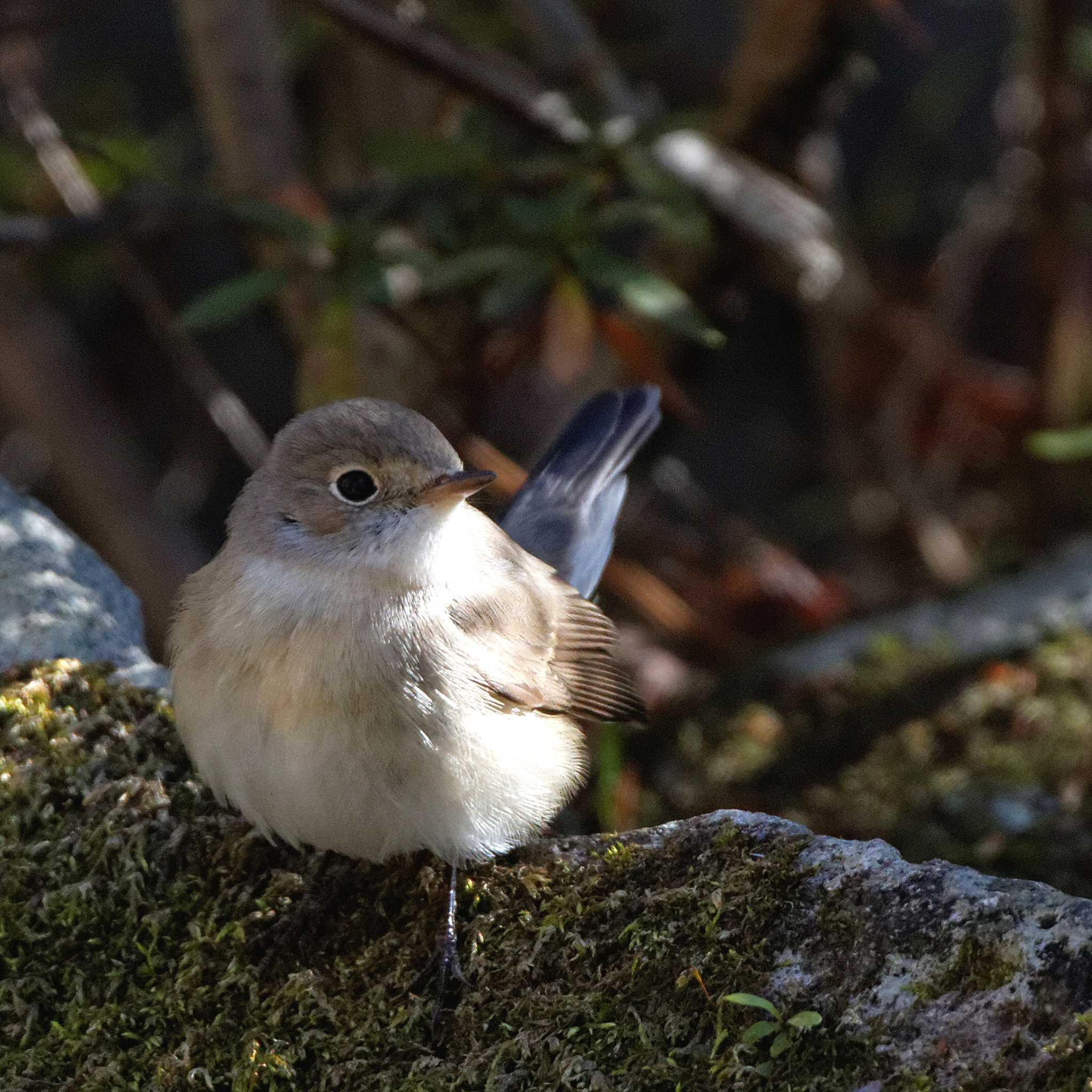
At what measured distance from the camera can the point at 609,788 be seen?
4422 millimetres

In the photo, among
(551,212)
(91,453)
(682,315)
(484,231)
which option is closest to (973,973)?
(682,315)

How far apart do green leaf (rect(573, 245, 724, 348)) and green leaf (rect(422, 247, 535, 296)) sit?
0.19 meters

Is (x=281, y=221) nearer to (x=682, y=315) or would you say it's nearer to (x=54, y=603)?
(x=682, y=315)

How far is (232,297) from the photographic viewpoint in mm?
4168

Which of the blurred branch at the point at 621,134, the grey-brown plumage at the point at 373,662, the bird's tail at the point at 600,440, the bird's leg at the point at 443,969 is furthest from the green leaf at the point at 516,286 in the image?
the bird's leg at the point at 443,969

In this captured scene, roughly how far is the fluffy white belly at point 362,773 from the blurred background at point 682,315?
5.16ft

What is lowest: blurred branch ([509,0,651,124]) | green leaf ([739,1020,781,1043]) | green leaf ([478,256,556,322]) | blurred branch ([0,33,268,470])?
blurred branch ([0,33,268,470])

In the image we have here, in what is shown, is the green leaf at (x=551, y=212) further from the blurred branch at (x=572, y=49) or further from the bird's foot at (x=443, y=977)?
the bird's foot at (x=443, y=977)

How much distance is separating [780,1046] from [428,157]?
3212 mm

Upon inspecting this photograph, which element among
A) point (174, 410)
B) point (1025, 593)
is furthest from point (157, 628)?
point (1025, 593)

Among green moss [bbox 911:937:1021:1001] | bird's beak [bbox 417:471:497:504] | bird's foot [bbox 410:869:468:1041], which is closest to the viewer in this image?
green moss [bbox 911:937:1021:1001]

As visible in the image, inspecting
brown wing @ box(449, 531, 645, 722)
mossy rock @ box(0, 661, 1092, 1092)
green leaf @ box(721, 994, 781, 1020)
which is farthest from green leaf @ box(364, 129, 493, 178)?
green leaf @ box(721, 994, 781, 1020)

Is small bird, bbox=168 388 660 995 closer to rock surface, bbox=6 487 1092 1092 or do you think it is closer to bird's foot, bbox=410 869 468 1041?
bird's foot, bbox=410 869 468 1041

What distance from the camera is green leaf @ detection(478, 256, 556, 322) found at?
403cm
